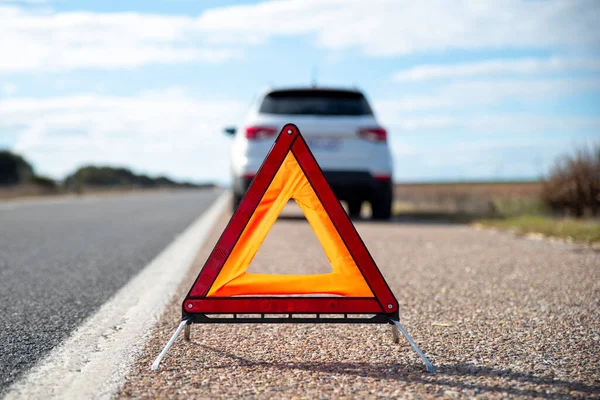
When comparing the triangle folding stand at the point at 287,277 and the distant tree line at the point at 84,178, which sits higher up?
the triangle folding stand at the point at 287,277

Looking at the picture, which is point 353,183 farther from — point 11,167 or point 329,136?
point 11,167

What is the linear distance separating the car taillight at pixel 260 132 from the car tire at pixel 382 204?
6.11 feet

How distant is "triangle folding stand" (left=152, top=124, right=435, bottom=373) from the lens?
8.63 feet

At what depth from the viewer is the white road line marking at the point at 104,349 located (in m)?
2.24

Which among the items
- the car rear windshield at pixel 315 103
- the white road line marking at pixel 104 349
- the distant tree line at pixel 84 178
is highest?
the car rear windshield at pixel 315 103

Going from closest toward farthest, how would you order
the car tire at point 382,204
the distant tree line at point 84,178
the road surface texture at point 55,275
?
1. the road surface texture at point 55,275
2. the car tire at point 382,204
3. the distant tree line at point 84,178

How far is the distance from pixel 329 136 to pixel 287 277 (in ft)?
21.1

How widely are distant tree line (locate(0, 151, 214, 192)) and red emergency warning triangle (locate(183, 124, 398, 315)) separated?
36.8m

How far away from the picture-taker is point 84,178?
77.2 m

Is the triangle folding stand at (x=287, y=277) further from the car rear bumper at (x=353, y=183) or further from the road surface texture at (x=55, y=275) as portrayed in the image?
the car rear bumper at (x=353, y=183)

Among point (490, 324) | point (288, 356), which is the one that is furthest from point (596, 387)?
point (288, 356)

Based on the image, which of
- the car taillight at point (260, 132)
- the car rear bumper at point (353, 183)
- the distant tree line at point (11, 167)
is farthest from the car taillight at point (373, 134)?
the distant tree line at point (11, 167)

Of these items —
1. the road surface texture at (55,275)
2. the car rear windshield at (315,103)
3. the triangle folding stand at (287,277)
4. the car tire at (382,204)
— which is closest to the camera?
the triangle folding stand at (287,277)

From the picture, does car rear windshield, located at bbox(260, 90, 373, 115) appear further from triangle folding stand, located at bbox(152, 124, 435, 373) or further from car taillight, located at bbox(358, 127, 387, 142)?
triangle folding stand, located at bbox(152, 124, 435, 373)
